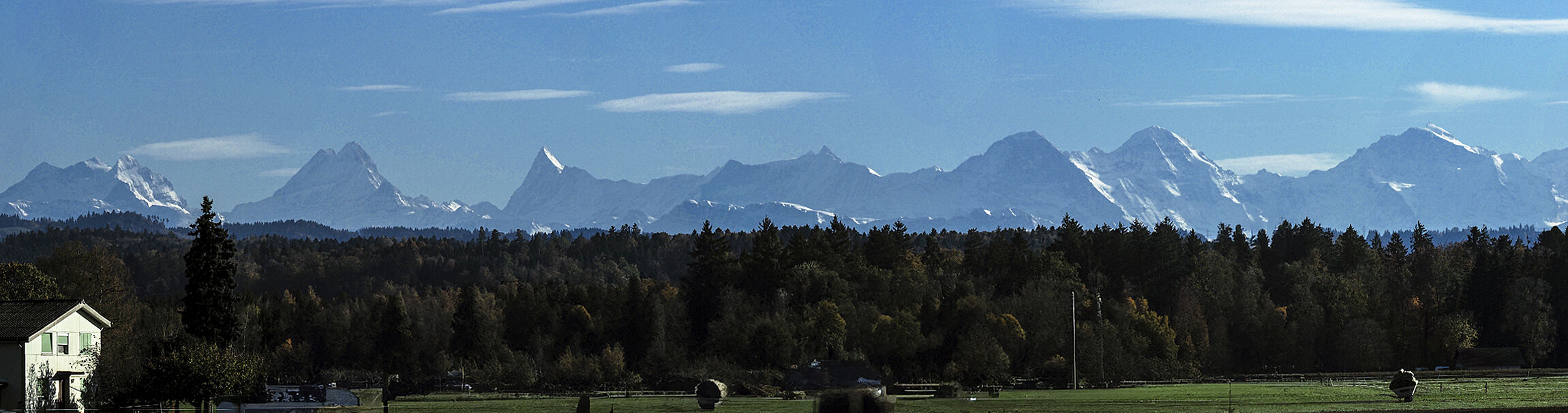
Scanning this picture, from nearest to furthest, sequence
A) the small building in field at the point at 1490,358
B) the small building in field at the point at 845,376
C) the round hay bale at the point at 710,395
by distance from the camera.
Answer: the small building in field at the point at 845,376 < the round hay bale at the point at 710,395 < the small building in field at the point at 1490,358

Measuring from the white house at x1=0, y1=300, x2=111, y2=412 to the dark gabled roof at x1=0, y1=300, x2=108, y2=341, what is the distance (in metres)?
0.03

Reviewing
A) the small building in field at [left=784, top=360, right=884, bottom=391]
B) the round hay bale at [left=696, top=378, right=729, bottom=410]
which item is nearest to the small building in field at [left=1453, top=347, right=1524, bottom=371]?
the round hay bale at [left=696, top=378, right=729, bottom=410]

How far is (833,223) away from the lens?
651 feet

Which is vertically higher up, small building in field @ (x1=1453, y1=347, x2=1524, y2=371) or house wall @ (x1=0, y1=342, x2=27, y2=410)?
house wall @ (x1=0, y1=342, x2=27, y2=410)

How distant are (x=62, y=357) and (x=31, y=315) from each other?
2.93 meters

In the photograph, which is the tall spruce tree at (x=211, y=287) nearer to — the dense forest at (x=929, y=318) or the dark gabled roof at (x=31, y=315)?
the dark gabled roof at (x=31, y=315)

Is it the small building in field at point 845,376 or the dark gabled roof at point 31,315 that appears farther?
the dark gabled roof at point 31,315

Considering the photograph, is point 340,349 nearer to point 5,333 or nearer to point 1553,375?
point 5,333

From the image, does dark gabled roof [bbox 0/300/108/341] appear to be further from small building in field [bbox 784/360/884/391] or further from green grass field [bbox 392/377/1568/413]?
small building in field [bbox 784/360/884/391]

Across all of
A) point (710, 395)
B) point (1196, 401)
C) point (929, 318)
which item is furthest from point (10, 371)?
point (929, 318)

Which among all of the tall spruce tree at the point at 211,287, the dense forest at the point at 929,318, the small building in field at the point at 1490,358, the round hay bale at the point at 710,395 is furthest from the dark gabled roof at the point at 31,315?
the small building in field at the point at 1490,358

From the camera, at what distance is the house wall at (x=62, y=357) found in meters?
87.6

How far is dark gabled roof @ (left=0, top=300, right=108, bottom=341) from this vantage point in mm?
87750

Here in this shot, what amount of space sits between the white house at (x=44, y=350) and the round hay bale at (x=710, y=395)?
3167 cm
